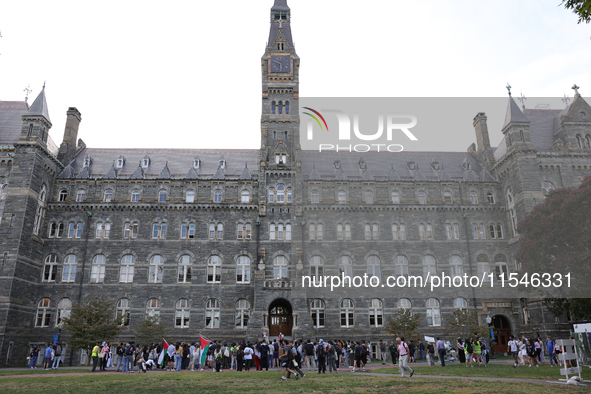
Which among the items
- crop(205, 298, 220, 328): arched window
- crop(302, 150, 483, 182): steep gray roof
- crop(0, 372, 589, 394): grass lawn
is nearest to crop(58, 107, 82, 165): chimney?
crop(205, 298, 220, 328): arched window

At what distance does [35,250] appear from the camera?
4172cm

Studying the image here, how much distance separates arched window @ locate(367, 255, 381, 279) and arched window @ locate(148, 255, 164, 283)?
67.6ft

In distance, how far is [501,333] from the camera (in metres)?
43.1

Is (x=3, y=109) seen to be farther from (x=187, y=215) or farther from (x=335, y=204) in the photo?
(x=335, y=204)

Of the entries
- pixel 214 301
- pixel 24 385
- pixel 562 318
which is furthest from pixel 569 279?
pixel 24 385

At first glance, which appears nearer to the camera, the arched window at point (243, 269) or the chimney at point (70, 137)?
the arched window at point (243, 269)

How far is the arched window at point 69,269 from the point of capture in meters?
42.6

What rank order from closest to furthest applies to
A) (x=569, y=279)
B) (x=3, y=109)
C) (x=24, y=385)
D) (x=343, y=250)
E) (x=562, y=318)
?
1. (x=24, y=385)
2. (x=569, y=279)
3. (x=562, y=318)
4. (x=343, y=250)
5. (x=3, y=109)

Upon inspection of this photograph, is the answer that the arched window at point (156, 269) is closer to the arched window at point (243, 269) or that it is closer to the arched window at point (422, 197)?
the arched window at point (243, 269)

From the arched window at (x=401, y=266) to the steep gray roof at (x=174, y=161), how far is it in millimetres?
17352

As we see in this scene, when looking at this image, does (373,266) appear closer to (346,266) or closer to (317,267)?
(346,266)

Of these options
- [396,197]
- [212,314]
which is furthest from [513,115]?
[212,314]

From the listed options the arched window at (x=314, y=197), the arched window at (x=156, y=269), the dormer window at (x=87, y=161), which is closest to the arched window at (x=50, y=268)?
the arched window at (x=156, y=269)

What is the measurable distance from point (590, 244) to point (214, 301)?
3113cm
